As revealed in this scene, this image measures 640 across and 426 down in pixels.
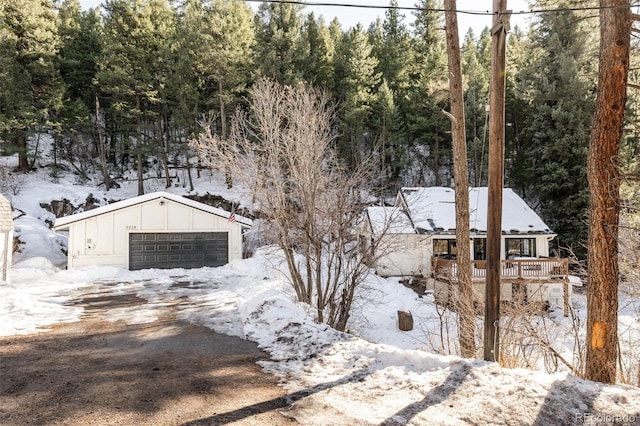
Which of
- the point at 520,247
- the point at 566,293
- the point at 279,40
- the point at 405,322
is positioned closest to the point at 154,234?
the point at 405,322

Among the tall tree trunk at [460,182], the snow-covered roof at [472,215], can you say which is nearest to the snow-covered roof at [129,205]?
the snow-covered roof at [472,215]

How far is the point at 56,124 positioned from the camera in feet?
83.2

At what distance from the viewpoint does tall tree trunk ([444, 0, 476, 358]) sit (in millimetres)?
7561

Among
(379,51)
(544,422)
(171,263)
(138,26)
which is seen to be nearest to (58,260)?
(171,263)

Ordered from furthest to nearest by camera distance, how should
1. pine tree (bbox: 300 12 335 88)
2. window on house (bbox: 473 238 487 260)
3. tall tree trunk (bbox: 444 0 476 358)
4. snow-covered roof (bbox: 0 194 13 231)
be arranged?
pine tree (bbox: 300 12 335 88)
window on house (bbox: 473 238 487 260)
snow-covered roof (bbox: 0 194 13 231)
tall tree trunk (bbox: 444 0 476 358)

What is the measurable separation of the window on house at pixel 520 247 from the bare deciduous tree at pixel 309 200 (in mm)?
12509

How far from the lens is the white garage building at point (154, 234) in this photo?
17.5 metres

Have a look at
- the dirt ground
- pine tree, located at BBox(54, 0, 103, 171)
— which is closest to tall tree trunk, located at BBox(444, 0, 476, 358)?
the dirt ground

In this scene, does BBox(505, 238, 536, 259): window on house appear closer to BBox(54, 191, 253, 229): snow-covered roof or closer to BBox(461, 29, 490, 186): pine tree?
BBox(461, 29, 490, 186): pine tree

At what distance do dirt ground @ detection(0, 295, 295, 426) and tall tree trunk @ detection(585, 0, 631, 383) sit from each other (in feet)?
14.8

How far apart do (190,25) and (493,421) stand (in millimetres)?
30472

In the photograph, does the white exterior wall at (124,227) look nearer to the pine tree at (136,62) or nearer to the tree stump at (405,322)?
the pine tree at (136,62)

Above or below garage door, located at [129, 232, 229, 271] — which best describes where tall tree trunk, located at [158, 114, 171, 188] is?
above

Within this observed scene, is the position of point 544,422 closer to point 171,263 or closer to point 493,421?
point 493,421
